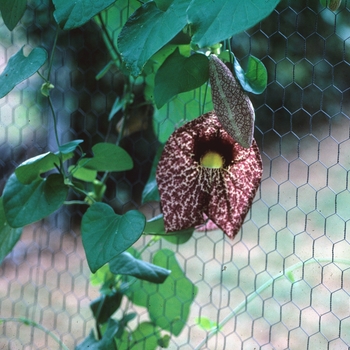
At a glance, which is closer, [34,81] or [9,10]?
[9,10]

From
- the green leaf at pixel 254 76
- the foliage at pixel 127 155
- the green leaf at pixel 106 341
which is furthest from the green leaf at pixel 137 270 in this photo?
the green leaf at pixel 254 76

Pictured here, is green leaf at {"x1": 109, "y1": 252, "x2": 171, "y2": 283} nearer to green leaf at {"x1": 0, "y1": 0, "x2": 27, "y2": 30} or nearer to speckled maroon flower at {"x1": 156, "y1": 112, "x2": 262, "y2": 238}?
speckled maroon flower at {"x1": 156, "y1": 112, "x2": 262, "y2": 238}

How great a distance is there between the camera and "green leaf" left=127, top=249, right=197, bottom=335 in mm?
664

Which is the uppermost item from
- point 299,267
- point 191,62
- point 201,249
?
point 191,62

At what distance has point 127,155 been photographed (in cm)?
56

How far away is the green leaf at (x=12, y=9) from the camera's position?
0.50 metres

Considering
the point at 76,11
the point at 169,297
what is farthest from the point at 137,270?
the point at 76,11

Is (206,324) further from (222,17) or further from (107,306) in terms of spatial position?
(222,17)

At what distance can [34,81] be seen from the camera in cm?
93

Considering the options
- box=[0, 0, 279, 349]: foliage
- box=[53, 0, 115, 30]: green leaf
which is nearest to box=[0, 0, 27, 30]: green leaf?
box=[0, 0, 279, 349]: foliage

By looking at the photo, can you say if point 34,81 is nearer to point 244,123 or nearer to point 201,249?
point 201,249

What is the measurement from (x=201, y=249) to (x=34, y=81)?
410 mm

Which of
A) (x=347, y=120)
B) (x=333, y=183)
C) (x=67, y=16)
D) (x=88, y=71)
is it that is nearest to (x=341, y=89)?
(x=347, y=120)

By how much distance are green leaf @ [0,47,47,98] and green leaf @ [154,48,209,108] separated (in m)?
0.11
